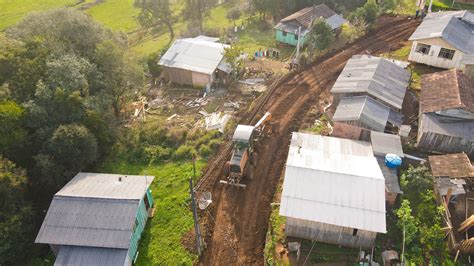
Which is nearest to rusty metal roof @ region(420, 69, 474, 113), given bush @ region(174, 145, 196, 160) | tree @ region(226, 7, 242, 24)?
bush @ region(174, 145, 196, 160)

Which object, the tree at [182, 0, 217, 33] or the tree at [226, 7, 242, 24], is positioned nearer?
the tree at [182, 0, 217, 33]

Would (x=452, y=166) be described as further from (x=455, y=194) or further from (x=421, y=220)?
(x=421, y=220)

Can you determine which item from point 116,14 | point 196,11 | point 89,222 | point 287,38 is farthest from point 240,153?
point 116,14

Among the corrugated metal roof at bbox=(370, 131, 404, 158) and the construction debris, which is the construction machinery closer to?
the construction debris

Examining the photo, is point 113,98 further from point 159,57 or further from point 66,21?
point 159,57

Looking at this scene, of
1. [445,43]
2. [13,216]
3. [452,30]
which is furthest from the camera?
[452,30]
